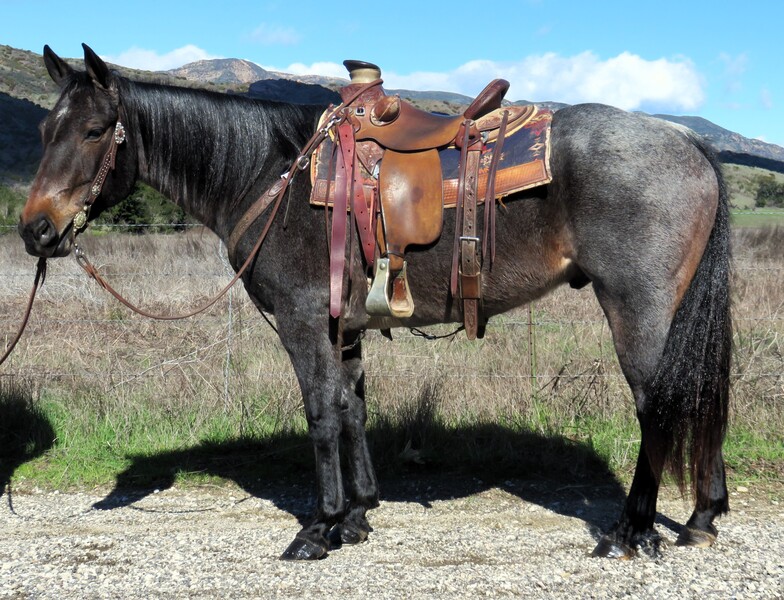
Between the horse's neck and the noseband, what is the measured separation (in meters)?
0.13

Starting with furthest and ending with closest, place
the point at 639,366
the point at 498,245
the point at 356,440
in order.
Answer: the point at 356,440 → the point at 498,245 → the point at 639,366

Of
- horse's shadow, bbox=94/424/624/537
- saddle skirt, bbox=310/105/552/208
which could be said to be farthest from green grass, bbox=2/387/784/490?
saddle skirt, bbox=310/105/552/208

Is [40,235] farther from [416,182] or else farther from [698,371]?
[698,371]

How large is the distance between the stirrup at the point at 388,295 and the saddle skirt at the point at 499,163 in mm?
374

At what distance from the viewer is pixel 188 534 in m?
4.25

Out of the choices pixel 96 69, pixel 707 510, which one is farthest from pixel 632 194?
pixel 96 69

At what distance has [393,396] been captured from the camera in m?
5.88

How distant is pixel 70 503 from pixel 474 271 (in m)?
3.04

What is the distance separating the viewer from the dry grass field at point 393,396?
17.5ft

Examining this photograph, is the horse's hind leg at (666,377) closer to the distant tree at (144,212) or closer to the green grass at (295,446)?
the green grass at (295,446)

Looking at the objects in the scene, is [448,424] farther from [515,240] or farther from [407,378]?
[515,240]

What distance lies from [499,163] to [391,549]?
2.10 metres

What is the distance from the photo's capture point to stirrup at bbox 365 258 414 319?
384 cm

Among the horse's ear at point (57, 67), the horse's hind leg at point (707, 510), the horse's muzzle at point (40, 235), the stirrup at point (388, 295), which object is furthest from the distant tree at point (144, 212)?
the horse's hind leg at point (707, 510)
